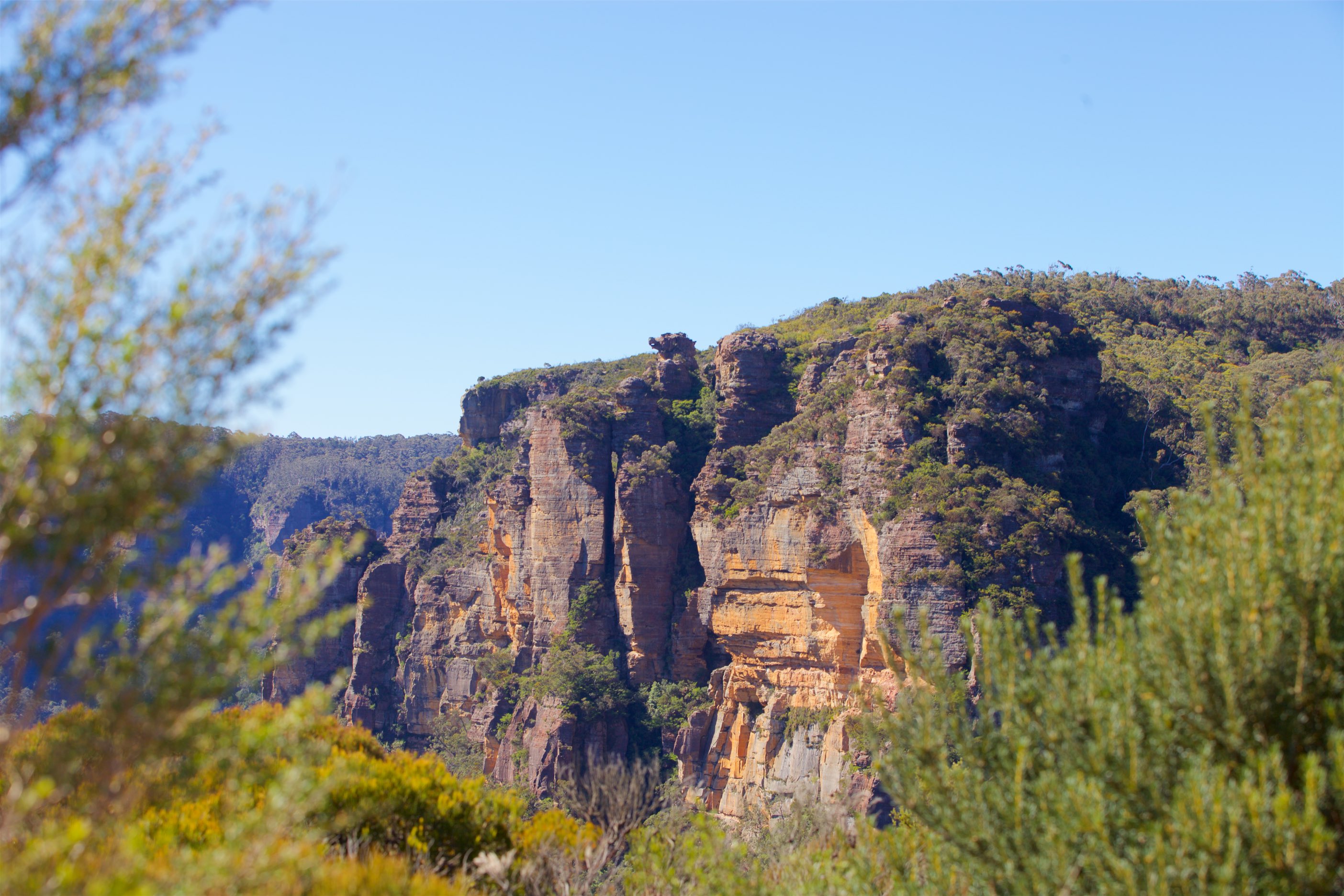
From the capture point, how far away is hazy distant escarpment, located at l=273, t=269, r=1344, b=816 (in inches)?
1427

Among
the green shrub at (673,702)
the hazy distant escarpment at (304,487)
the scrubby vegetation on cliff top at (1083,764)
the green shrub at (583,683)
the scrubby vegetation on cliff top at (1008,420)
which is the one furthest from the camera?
the hazy distant escarpment at (304,487)

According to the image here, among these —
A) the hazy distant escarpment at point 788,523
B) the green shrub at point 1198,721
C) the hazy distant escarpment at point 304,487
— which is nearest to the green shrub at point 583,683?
the hazy distant escarpment at point 788,523

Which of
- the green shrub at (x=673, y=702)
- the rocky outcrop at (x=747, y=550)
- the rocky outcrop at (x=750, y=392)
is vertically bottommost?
the green shrub at (x=673, y=702)

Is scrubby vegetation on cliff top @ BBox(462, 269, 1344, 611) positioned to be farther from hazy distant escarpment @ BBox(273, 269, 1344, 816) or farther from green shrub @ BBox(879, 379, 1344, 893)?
green shrub @ BBox(879, 379, 1344, 893)

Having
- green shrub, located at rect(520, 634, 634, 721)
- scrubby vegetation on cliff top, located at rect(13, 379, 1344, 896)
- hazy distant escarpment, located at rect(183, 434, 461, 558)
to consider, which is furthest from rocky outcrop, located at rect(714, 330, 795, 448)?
hazy distant escarpment, located at rect(183, 434, 461, 558)

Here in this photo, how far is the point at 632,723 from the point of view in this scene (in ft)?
152

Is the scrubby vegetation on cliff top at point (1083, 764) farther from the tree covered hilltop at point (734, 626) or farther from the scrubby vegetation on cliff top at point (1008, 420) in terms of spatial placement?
the scrubby vegetation on cliff top at point (1008, 420)

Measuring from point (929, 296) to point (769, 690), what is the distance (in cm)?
2812

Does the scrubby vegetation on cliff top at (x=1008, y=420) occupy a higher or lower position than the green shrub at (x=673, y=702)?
higher

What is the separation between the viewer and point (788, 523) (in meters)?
40.1

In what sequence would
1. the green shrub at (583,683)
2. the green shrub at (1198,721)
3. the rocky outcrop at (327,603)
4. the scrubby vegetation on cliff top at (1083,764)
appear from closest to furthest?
1. the scrubby vegetation on cliff top at (1083,764)
2. the green shrub at (1198,721)
3. the green shrub at (583,683)
4. the rocky outcrop at (327,603)

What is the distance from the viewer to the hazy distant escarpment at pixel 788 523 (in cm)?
3625

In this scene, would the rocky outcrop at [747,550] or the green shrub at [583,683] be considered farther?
the green shrub at [583,683]

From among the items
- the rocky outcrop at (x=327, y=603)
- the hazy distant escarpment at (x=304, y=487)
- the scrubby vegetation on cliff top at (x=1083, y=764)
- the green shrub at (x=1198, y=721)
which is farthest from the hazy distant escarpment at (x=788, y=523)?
the hazy distant escarpment at (x=304, y=487)
